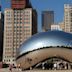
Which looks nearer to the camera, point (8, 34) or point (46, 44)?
point (46, 44)

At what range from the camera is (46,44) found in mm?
52688

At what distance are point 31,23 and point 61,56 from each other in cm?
14554

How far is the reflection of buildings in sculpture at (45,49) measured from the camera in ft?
A: 173

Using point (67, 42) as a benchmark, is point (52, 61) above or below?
below

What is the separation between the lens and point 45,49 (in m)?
53.2

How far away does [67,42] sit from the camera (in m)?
52.4

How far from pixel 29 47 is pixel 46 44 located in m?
3.14

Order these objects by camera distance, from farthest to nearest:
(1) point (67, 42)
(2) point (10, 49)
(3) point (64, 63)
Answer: (2) point (10, 49), (3) point (64, 63), (1) point (67, 42)

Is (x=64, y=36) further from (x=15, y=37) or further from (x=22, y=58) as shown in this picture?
(x=15, y=37)

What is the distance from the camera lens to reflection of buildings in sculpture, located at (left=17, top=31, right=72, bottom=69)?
5269cm

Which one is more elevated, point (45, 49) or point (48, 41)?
point (48, 41)

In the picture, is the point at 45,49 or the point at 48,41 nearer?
the point at 48,41

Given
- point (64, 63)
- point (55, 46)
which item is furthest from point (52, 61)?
point (55, 46)

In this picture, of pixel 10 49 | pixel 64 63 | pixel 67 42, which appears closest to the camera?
pixel 67 42
